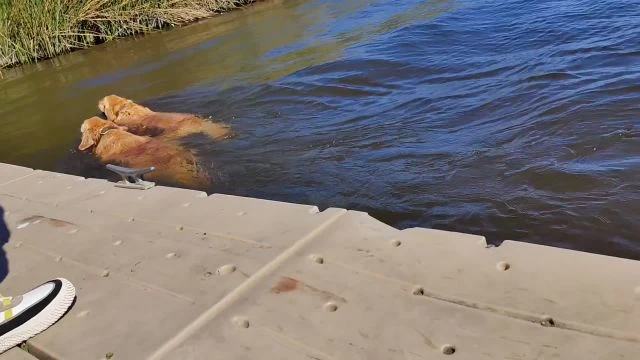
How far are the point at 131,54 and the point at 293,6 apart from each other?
5437mm

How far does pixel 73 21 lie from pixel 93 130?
8.39 m

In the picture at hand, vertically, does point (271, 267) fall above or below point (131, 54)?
above

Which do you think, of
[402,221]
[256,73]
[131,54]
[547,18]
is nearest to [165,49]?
[131,54]

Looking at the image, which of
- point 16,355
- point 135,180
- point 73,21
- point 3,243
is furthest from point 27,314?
point 73,21

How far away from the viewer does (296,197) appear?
5.34m

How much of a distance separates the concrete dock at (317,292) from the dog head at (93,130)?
3.83 metres

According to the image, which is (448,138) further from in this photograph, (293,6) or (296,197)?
(293,6)

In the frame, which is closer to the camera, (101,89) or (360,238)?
(360,238)

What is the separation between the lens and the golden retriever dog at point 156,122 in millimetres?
7488

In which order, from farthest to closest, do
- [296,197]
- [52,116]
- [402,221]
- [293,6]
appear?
[293,6] → [52,116] → [296,197] → [402,221]

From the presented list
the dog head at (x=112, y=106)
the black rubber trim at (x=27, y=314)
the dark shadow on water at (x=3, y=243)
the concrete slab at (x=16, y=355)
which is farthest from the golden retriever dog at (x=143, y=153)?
the concrete slab at (x=16, y=355)

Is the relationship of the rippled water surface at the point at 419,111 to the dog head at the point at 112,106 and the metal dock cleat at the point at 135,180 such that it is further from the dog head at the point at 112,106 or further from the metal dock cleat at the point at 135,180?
the metal dock cleat at the point at 135,180

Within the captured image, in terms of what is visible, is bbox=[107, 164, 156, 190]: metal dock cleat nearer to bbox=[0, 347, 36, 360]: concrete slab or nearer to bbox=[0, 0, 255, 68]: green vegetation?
bbox=[0, 347, 36, 360]: concrete slab

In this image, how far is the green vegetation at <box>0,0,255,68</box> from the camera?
44.5ft
